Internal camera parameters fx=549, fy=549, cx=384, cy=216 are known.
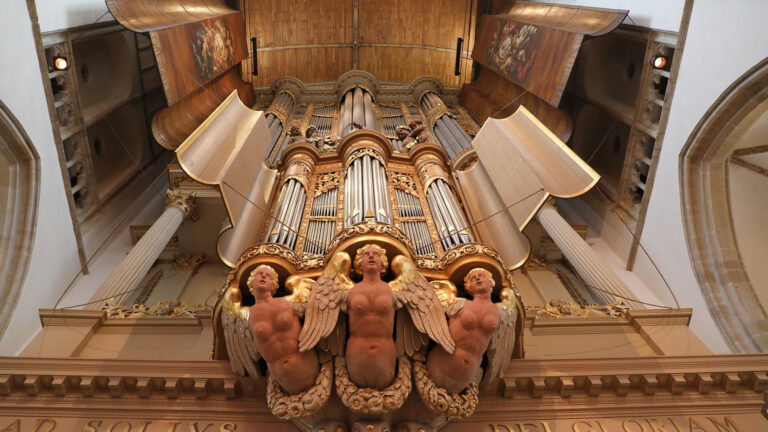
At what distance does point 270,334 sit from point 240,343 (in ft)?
1.59

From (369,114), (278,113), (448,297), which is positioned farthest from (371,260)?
(278,113)

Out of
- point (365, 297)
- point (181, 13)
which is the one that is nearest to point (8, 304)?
point (365, 297)

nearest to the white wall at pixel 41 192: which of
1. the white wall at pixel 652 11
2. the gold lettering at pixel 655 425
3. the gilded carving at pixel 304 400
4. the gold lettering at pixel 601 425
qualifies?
the gilded carving at pixel 304 400

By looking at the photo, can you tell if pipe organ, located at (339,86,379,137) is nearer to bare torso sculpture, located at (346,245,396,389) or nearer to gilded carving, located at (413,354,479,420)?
bare torso sculpture, located at (346,245,396,389)

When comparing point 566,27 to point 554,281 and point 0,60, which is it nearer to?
point 554,281

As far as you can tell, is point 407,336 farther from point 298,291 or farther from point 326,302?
point 298,291

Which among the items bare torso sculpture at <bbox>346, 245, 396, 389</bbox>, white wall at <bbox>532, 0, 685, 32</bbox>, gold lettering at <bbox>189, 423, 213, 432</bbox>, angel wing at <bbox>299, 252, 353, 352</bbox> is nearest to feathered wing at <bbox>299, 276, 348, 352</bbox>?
angel wing at <bbox>299, 252, 353, 352</bbox>

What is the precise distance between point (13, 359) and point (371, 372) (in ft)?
11.3

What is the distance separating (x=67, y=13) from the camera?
930cm

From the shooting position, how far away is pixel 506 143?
7.71m

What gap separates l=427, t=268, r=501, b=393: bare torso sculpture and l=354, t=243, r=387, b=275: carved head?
0.76m

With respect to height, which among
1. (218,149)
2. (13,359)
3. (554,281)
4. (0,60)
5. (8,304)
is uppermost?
(0,60)

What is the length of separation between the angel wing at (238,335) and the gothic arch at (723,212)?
637 centimetres

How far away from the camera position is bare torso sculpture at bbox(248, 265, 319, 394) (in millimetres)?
4359
